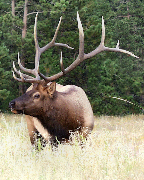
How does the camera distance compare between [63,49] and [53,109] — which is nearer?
[53,109]

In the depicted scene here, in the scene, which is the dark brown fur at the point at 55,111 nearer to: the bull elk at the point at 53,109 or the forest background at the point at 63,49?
the bull elk at the point at 53,109

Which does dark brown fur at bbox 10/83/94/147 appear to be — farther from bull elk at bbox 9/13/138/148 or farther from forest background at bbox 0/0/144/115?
forest background at bbox 0/0/144/115

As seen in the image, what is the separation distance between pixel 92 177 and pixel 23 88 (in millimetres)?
9646

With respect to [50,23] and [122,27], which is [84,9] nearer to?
[50,23]

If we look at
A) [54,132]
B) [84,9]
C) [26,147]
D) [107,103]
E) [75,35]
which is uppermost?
[84,9]

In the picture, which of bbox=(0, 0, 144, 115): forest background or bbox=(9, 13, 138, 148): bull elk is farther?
bbox=(0, 0, 144, 115): forest background

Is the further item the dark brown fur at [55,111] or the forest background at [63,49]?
the forest background at [63,49]

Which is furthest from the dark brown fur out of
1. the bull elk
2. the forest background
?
the forest background

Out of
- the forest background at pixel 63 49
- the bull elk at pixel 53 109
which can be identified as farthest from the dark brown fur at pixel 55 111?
the forest background at pixel 63 49

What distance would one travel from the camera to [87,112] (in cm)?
549

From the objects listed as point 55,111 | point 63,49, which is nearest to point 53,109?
point 55,111

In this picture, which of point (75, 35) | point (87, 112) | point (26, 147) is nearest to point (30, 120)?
point (26, 147)

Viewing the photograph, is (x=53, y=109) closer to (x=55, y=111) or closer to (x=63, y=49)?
(x=55, y=111)

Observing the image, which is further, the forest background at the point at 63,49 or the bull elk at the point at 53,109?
the forest background at the point at 63,49
